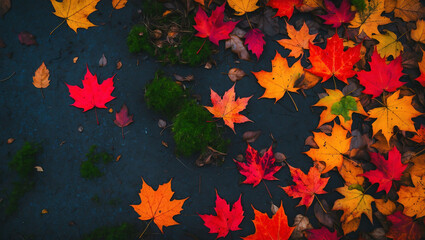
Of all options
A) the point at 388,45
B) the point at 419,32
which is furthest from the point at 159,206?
the point at 419,32

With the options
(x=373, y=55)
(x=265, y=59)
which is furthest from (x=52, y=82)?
(x=373, y=55)

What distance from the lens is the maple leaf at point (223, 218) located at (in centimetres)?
191

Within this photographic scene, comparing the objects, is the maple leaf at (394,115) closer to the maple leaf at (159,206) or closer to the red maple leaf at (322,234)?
the red maple leaf at (322,234)

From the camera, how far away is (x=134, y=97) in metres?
2.14

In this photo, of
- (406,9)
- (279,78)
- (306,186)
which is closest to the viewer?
(306,186)

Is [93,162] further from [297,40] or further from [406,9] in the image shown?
[406,9]

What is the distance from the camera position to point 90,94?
2.09 m

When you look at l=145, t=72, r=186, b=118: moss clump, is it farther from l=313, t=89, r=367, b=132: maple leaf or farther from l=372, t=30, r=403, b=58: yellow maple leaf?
l=372, t=30, r=403, b=58: yellow maple leaf

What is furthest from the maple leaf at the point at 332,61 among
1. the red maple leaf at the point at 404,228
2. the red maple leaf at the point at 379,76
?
the red maple leaf at the point at 404,228

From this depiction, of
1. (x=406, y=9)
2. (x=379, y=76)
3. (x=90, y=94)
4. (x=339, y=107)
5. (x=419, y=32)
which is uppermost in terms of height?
(x=406, y=9)

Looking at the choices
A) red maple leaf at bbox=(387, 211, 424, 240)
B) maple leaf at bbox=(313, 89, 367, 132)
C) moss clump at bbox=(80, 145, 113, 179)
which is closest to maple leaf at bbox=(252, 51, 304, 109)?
maple leaf at bbox=(313, 89, 367, 132)

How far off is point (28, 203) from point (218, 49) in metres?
1.90

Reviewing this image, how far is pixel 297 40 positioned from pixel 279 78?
39 centimetres

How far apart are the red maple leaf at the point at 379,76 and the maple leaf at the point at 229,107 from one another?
3.17 ft
